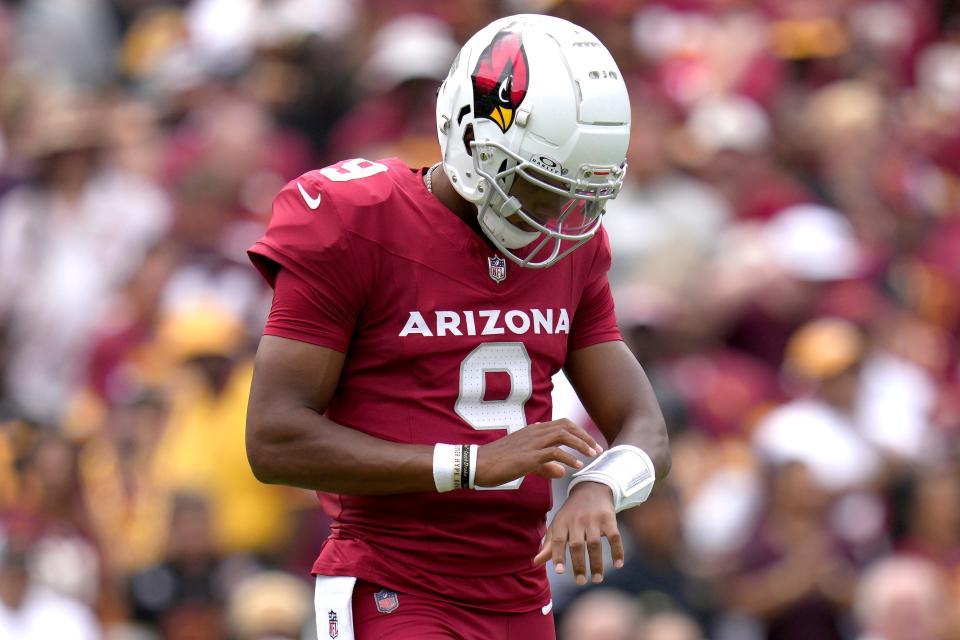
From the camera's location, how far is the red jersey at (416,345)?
153 inches

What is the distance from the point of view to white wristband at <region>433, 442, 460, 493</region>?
3.81 meters

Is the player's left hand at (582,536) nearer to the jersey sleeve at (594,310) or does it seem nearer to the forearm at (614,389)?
the forearm at (614,389)

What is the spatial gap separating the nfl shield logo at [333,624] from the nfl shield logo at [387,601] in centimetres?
11

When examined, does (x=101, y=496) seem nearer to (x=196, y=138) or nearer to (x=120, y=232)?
(x=120, y=232)

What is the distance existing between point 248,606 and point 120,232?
9.88 feet

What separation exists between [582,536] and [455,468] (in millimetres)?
324

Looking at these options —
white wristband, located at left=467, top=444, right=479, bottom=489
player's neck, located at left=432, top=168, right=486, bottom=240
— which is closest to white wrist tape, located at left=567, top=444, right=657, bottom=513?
white wristband, located at left=467, top=444, right=479, bottom=489

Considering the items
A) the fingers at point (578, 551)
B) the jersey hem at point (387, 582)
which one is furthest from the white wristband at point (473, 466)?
the jersey hem at point (387, 582)

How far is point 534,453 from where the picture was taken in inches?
146

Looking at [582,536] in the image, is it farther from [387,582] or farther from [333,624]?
[333,624]

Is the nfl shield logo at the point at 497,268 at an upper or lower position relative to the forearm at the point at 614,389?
upper

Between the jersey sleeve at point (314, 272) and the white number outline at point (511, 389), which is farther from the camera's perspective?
the white number outline at point (511, 389)

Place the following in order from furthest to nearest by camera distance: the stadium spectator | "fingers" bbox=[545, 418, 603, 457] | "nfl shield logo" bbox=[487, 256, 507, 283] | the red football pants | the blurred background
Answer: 1. the blurred background
2. the stadium spectator
3. "nfl shield logo" bbox=[487, 256, 507, 283]
4. the red football pants
5. "fingers" bbox=[545, 418, 603, 457]

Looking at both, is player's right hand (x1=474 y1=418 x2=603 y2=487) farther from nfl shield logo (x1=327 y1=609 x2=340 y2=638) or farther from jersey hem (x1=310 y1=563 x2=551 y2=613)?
nfl shield logo (x1=327 y1=609 x2=340 y2=638)
